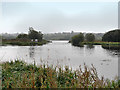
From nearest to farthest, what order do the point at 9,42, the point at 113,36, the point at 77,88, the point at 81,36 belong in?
the point at 77,88 < the point at 81,36 < the point at 113,36 < the point at 9,42

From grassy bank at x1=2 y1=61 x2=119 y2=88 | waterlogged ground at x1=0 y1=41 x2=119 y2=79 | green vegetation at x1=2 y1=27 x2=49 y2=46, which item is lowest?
waterlogged ground at x1=0 y1=41 x2=119 y2=79

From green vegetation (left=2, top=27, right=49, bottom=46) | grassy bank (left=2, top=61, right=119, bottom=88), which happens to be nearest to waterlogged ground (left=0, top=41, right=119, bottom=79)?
grassy bank (left=2, top=61, right=119, bottom=88)

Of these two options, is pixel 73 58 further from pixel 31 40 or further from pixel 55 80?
pixel 31 40

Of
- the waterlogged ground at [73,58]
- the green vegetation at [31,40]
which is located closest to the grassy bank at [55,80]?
the waterlogged ground at [73,58]

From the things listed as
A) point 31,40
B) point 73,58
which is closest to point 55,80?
point 73,58

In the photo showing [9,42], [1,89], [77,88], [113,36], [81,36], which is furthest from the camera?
[9,42]

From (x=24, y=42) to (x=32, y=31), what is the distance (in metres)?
3.99

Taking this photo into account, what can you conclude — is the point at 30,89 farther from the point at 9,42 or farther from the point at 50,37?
the point at 9,42

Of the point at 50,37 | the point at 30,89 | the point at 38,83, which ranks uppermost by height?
the point at 50,37

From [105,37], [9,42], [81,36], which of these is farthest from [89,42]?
[9,42]

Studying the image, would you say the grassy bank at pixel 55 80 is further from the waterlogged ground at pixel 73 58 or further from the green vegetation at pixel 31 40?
the green vegetation at pixel 31 40

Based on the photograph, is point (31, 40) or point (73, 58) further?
point (31, 40)

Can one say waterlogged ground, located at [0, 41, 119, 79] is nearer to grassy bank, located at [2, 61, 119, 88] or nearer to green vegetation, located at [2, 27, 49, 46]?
grassy bank, located at [2, 61, 119, 88]

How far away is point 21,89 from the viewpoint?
2141mm
